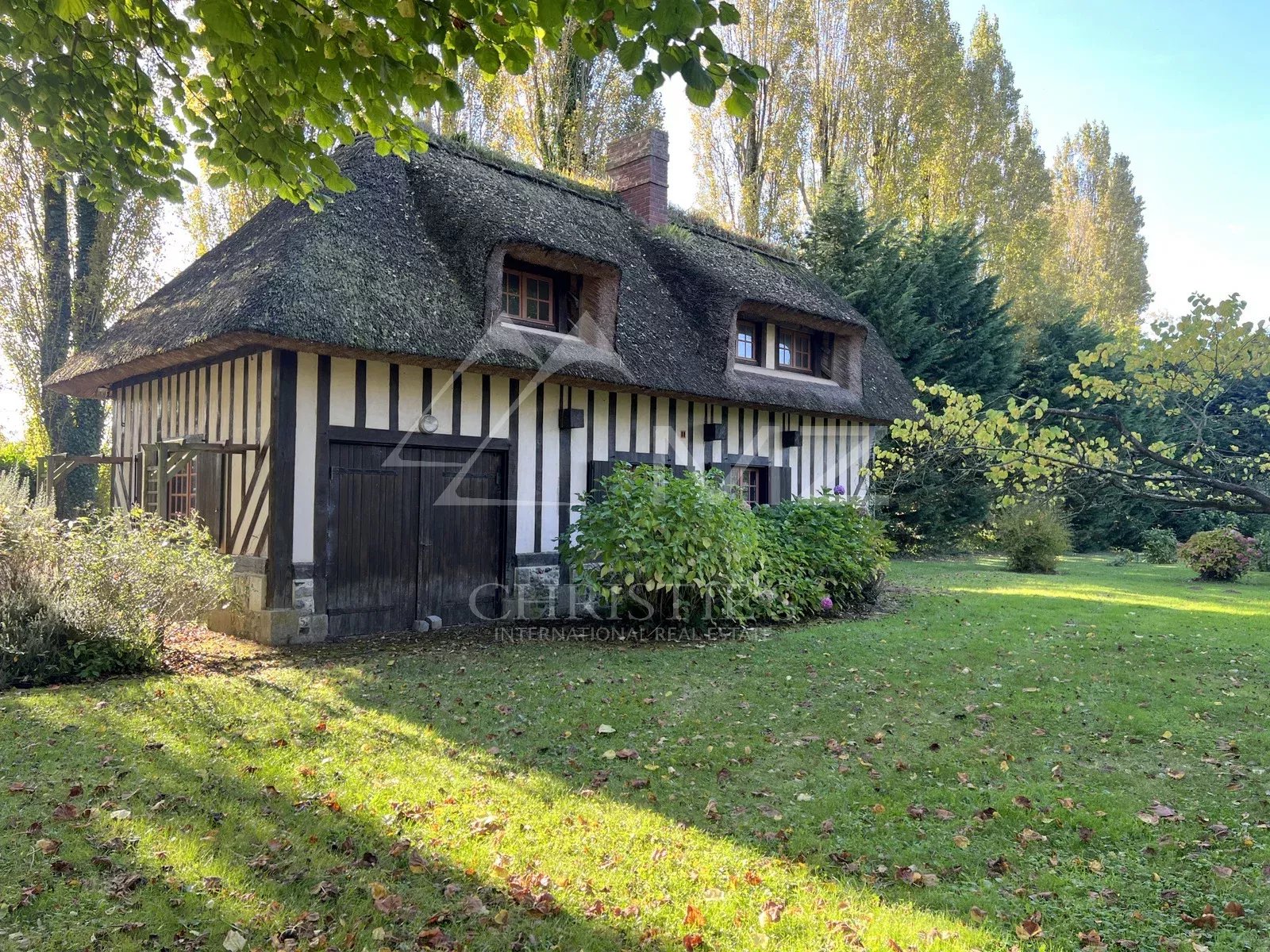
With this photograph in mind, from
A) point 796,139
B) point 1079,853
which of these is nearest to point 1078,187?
point 796,139

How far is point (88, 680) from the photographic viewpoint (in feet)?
19.3

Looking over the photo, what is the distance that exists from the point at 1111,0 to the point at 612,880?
6.99 m

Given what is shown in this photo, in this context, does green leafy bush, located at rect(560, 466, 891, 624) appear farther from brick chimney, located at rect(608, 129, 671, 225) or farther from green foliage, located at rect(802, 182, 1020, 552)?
green foliage, located at rect(802, 182, 1020, 552)

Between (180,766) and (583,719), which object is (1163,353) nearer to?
(583,719)

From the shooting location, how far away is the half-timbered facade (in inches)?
300

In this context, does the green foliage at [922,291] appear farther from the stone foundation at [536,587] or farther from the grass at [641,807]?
the grass at [641,807]

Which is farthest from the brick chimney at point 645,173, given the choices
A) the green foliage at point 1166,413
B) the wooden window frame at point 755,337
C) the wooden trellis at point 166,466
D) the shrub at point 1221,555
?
the shrub at point 1221,555

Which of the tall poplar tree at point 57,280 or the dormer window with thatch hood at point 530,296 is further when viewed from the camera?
the tall poplar tree at point 57,280

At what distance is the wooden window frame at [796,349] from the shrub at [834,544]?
2931 millimetres

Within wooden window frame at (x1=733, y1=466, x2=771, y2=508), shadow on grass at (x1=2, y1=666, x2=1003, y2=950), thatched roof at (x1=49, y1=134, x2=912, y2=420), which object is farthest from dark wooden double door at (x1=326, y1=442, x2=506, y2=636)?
wooden window frame at (x1=733, y1=466, x2=771, y2=508)

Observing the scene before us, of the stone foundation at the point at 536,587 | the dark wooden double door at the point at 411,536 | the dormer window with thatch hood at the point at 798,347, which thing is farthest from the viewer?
the dormer window with thatch hood at the point at 798,347

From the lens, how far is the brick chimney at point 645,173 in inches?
494

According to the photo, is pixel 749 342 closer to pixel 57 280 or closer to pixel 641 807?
pixel 641 807

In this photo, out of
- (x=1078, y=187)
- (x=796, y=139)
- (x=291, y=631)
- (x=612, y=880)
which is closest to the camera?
(x=612, y=880)
